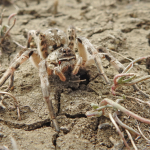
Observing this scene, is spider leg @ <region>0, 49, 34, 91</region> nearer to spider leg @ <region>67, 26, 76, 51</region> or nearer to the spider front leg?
the spider front leg

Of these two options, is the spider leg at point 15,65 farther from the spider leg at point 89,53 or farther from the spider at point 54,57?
the spider leg at point 89,53

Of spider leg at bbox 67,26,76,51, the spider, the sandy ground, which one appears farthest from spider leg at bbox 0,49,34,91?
spider leg at bbox 67,26,76,51

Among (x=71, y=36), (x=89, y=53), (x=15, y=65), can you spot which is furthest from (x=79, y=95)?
(x=71, y=36)

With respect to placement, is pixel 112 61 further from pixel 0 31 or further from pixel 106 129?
pixel 0 31

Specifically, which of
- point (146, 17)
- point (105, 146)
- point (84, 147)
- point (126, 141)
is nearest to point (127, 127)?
point (126, 141)

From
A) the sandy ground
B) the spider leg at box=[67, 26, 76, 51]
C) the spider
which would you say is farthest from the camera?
the spider leg at box=[67, 26, 76, 51]

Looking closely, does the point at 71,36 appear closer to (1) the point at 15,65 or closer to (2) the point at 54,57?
(2) the point at 54,57
